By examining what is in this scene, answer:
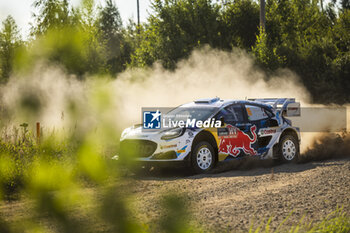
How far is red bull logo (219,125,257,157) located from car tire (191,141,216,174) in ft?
0.81

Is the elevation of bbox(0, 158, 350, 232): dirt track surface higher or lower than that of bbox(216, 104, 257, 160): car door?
→ lower

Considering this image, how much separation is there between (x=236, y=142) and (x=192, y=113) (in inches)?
43.9

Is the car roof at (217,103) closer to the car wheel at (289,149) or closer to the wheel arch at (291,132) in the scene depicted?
the wheel arch at (291,132)

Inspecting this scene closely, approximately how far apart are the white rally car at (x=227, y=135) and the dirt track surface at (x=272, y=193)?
45 cm

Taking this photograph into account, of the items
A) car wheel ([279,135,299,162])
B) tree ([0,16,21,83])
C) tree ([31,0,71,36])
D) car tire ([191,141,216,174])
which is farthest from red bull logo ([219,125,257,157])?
tree ([31,0,71,36])

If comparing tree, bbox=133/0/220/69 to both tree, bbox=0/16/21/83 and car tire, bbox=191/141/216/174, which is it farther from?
tree, bbox=0/16/21/83

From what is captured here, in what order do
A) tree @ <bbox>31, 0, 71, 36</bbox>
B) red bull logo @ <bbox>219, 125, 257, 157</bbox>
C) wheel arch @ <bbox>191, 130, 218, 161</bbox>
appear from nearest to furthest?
1. tree @ <bbox>31, 0, 71, 36</bbox>
2. wheel arch @ <bbox>191, 130, 218, 161</bbox>
3. red bull logo @ <bbox>219, 125, 257, 157</bbox>

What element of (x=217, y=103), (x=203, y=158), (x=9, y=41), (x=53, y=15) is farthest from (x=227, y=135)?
(x=53, y=15)

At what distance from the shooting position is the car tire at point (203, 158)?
29.6 feet

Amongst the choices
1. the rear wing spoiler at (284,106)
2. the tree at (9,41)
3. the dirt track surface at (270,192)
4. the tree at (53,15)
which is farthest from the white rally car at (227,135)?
the tree at (53,15)

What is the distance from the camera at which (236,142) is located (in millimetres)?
9539

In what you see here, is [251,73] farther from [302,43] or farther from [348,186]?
[348,186]

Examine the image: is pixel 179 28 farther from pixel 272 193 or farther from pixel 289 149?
pixel 272 193

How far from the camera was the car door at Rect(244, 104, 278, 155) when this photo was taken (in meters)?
9.89
